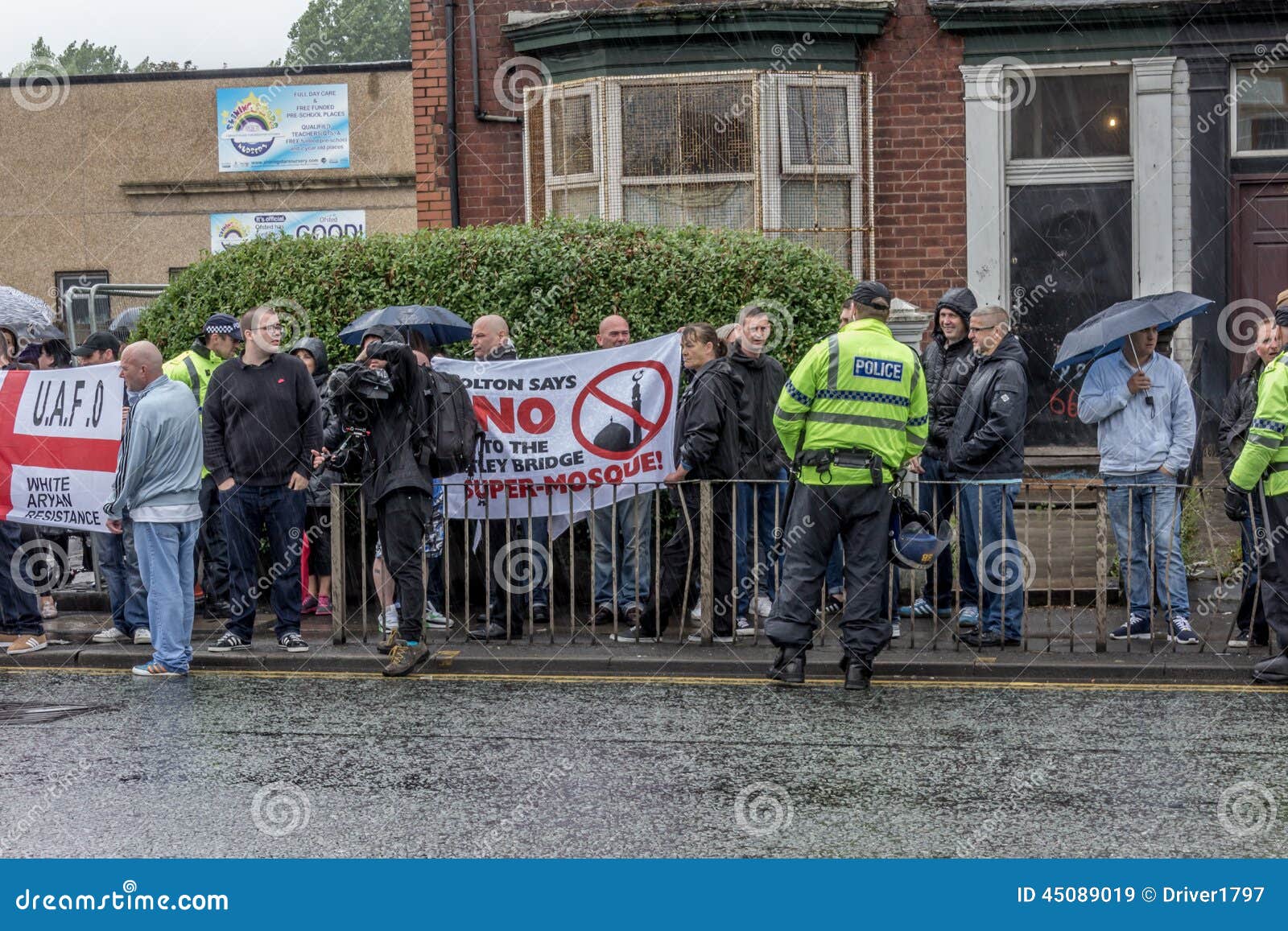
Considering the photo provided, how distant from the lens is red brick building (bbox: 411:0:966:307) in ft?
51.0

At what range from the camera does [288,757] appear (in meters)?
7.16

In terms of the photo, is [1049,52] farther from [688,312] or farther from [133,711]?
[133,711]

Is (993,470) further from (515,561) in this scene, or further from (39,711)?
(39,711)

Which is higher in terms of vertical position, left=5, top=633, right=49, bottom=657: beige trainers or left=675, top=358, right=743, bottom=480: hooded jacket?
left=675, top=358, right=743, bottom=480: hooded jacket

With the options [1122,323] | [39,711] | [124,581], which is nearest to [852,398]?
[1122,323]

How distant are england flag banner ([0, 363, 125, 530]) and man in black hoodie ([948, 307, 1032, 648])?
224 inches

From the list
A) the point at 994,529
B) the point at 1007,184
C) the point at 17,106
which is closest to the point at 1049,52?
the point at 1007,184

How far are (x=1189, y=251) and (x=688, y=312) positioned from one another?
6347 millimetres

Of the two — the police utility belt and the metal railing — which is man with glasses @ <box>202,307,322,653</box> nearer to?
the metal railing

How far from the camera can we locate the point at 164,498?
9.48 meters

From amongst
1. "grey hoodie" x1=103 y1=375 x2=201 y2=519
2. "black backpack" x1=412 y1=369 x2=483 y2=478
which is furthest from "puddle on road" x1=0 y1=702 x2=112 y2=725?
"black backpack" x1=412 y1=369 x2=483 y2=478

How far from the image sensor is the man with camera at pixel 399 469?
941cm

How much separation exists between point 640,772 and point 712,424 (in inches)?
139

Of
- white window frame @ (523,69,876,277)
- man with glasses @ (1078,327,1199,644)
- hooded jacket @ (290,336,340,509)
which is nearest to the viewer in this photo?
man with glasses @ (1078,327,1199,644)
